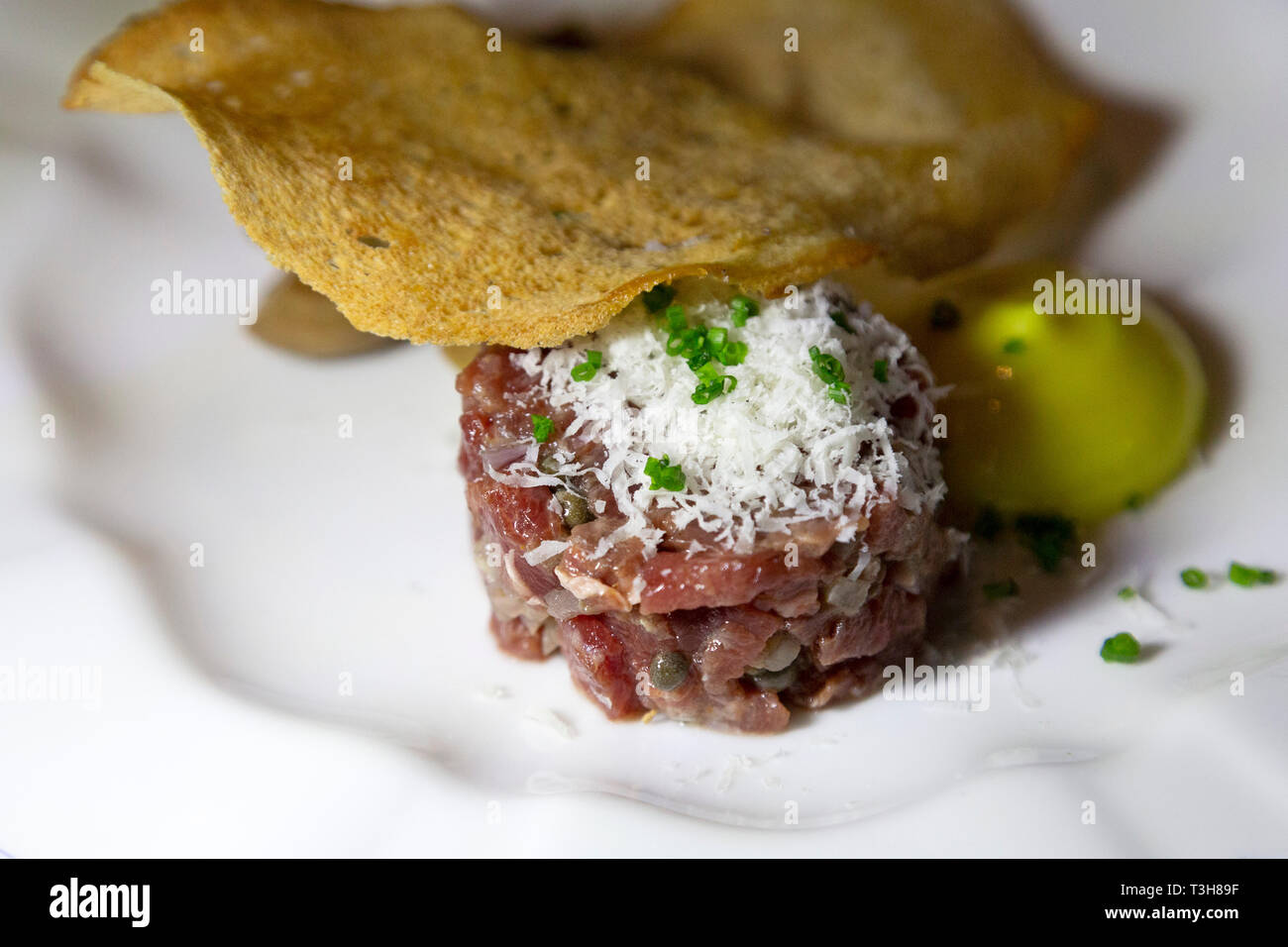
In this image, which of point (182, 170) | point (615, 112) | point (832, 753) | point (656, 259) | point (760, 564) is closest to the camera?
point (760, 564)

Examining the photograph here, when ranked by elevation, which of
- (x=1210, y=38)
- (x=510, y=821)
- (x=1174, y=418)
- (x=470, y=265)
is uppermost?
(x=1210, y=38)

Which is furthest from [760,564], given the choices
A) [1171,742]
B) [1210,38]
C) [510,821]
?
[1210,38]

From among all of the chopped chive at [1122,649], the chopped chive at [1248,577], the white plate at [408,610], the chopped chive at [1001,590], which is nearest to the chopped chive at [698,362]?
Answer: the white plate at [408,610]

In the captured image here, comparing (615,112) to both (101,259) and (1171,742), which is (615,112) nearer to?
(101,259)

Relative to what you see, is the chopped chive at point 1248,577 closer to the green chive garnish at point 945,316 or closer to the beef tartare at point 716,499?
the beef tartare at point 716,499

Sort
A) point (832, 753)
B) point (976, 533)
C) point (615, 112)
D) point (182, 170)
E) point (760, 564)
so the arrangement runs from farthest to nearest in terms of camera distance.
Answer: point (182, 170) → point (615, 112) → point (976, 533) → point (832, 753) → point (760, 564)

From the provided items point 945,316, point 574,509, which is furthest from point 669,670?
point 945,316

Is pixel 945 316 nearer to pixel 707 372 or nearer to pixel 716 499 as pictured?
pixel 707 372
